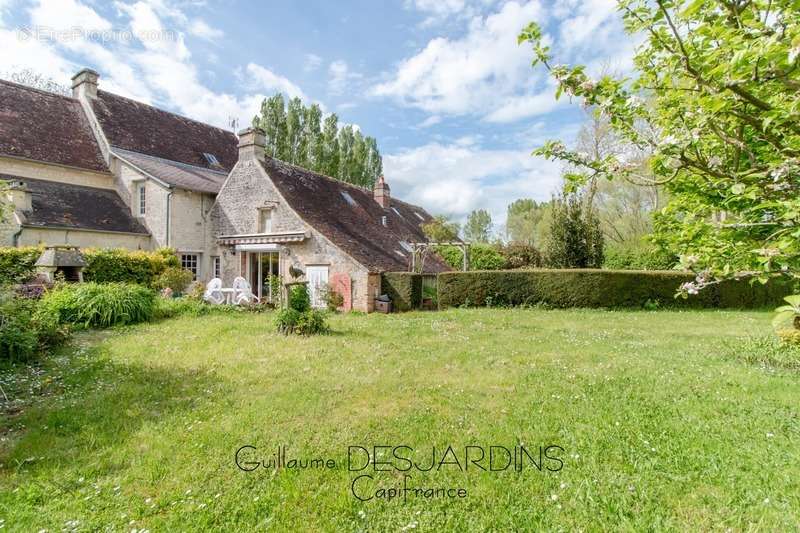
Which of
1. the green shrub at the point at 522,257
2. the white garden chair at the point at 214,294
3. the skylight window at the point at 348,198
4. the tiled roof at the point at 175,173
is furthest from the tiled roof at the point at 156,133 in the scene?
the green shrub at the point at 522,257

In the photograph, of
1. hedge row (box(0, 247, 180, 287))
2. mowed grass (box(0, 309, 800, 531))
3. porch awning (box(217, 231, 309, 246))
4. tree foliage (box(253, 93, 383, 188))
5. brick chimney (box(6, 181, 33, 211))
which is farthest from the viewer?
tree foliage (box(253, 93, 383, 188))

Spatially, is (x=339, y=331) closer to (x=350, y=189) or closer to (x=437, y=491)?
(x=437, y=491)

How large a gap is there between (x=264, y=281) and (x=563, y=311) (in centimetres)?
1242

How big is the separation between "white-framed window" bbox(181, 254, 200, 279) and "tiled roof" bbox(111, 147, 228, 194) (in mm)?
3092

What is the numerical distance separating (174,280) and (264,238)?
3824 mm

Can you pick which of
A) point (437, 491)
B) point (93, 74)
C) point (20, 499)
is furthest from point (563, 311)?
point (93, 74)

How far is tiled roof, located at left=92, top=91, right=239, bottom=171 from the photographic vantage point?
20.4 m

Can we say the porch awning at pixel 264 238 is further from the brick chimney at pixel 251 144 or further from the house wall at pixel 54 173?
the house wall at pixel 54 173

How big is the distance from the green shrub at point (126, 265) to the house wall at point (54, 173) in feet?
20.6

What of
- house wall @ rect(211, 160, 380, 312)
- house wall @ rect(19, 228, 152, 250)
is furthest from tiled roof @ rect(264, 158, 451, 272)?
house wall @ rect(19, 228, 152, 250)

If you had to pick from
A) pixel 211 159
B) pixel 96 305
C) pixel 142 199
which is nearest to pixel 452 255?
pixel 211 159

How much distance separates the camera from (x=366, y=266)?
14672mm

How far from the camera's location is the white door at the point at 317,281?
15.2 metres

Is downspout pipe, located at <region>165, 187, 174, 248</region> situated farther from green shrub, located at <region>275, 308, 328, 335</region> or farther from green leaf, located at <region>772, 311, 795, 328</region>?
green leaf, located at <region>772, 311, 795, 328</region>
